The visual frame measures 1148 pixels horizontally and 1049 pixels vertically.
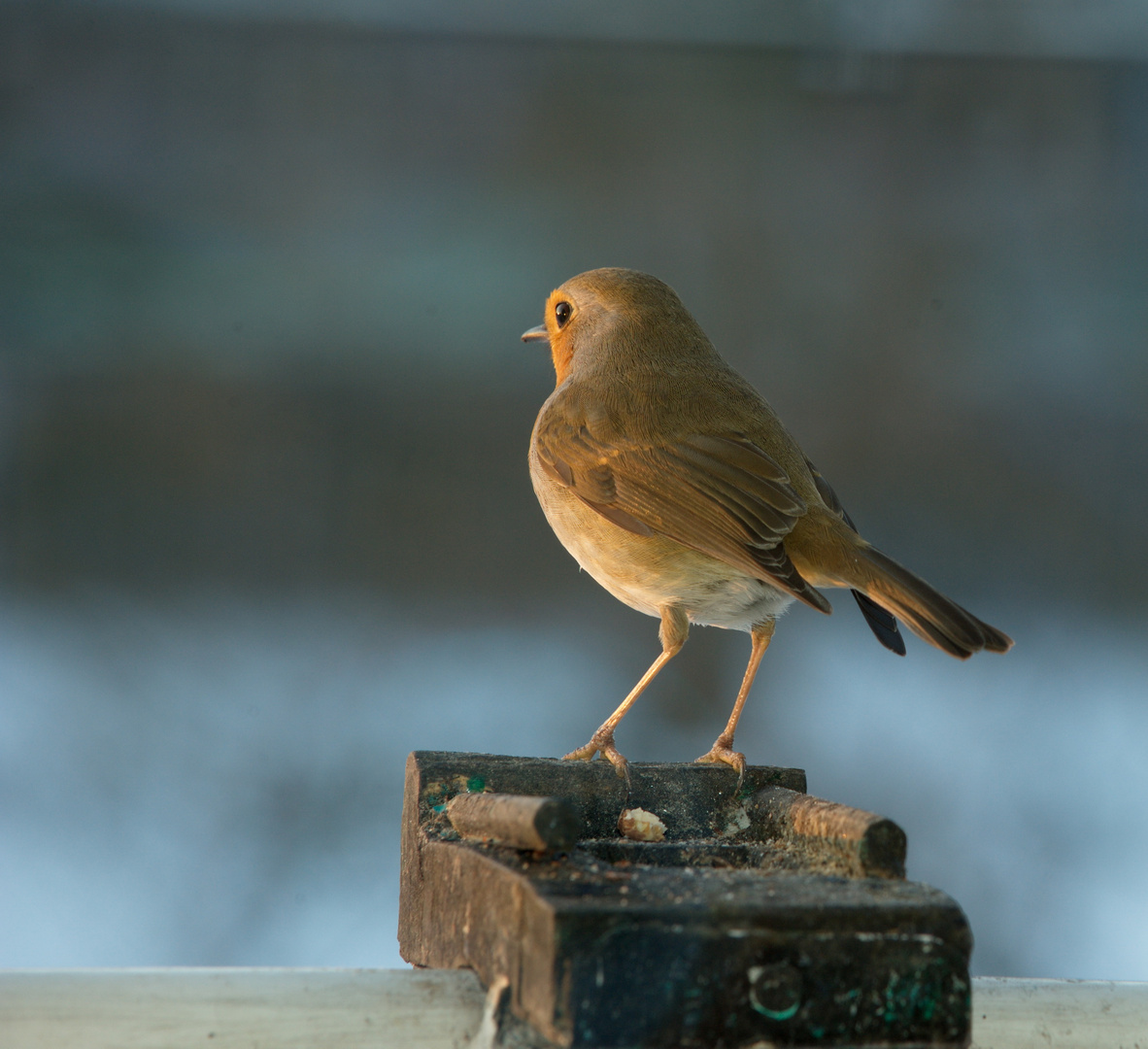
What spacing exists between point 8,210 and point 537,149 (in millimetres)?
1194

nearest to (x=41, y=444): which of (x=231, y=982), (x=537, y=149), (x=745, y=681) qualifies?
(x=537, y=149)

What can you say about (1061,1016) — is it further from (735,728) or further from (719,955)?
(735,728)

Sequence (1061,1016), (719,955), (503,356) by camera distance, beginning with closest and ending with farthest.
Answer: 1. (719,955)
2. (1061,1016)
3. (503,356)

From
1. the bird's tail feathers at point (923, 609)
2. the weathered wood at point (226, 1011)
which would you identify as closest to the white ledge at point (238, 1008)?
the weathered wood at point (226, 1011)

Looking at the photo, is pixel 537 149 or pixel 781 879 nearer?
pixel 781 879

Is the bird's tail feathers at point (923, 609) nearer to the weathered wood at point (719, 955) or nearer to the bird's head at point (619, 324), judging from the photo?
the weathered wood at point (719, 955)

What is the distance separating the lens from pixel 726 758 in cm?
137

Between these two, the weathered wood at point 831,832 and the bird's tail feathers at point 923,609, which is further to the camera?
the bird's tail feathers at point 923,609

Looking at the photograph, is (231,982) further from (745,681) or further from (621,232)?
(621,232)

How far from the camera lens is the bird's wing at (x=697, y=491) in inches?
55.7

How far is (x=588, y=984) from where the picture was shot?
2.52ft

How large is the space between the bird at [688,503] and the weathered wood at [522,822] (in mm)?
308

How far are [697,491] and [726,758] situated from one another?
344mm

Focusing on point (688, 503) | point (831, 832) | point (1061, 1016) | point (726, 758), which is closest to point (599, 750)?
point (726, 758)
